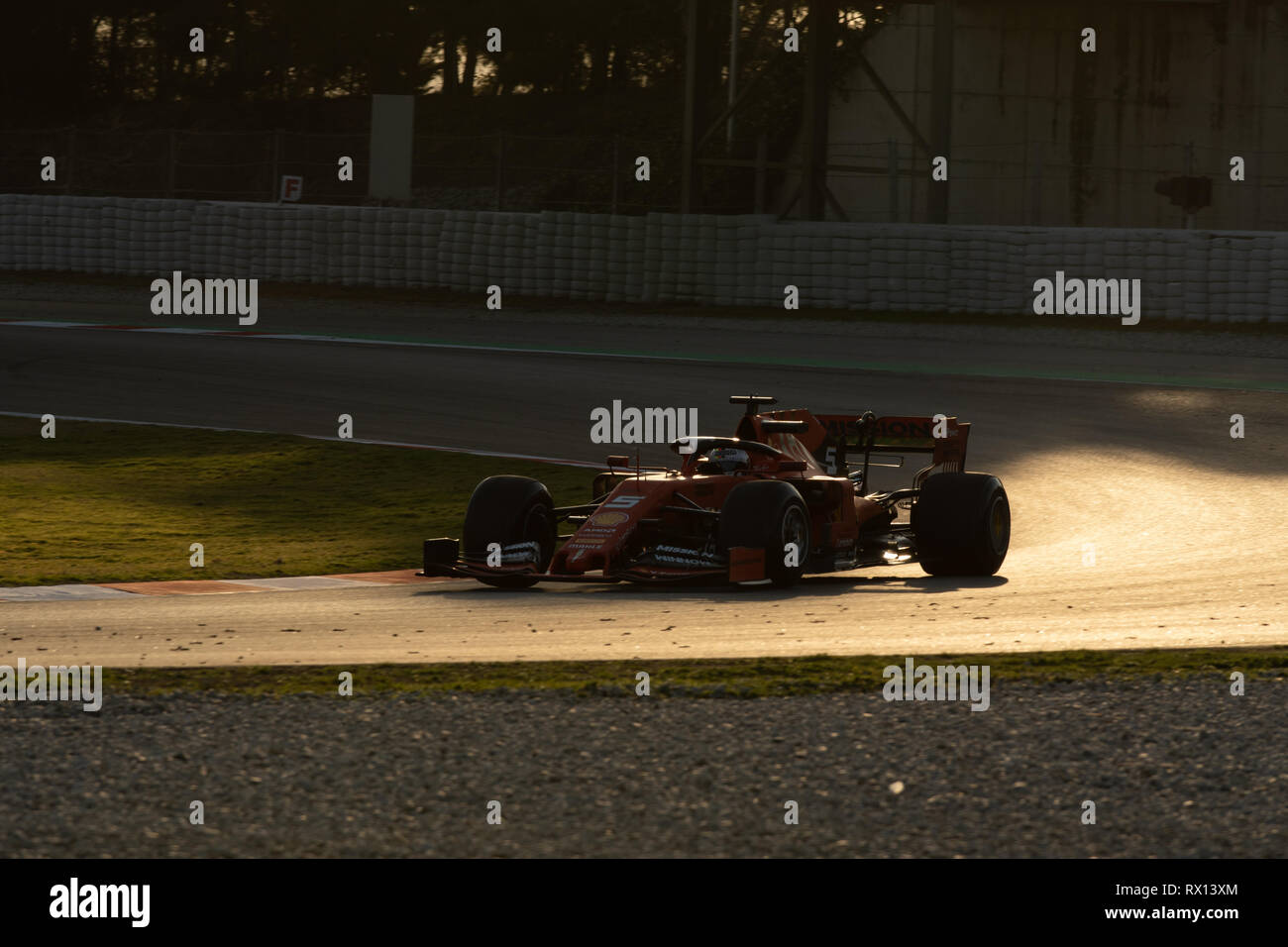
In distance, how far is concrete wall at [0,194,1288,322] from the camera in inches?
926

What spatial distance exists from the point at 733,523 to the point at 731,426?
7.29m

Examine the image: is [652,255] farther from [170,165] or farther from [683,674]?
[683,674]

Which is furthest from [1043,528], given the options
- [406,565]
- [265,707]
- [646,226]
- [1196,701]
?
[646,226]

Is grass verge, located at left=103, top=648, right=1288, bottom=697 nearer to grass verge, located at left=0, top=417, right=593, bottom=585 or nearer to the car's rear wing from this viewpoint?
grass verge, located at left=0, top=417, right=593, bottom=585

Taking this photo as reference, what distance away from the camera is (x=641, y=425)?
18.4 meters

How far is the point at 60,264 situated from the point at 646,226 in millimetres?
10560

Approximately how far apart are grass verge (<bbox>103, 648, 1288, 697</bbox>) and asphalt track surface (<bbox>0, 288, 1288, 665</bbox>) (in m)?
0.33

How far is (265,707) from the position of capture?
7.18 meters

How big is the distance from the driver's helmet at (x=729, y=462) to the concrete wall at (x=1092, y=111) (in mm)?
18697

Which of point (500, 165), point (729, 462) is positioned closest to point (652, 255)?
point (500, 165)

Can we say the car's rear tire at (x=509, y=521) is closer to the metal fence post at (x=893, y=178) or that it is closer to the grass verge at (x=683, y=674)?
the grass verge at (x=683, y=674)

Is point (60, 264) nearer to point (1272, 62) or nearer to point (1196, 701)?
point (1272, 62)

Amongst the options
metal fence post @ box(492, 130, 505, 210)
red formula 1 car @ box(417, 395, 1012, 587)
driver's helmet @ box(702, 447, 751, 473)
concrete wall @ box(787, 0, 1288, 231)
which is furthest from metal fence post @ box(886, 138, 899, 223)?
driver's helmet @ box(702, 447, 751, 473)

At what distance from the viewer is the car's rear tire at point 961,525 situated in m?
11.5
